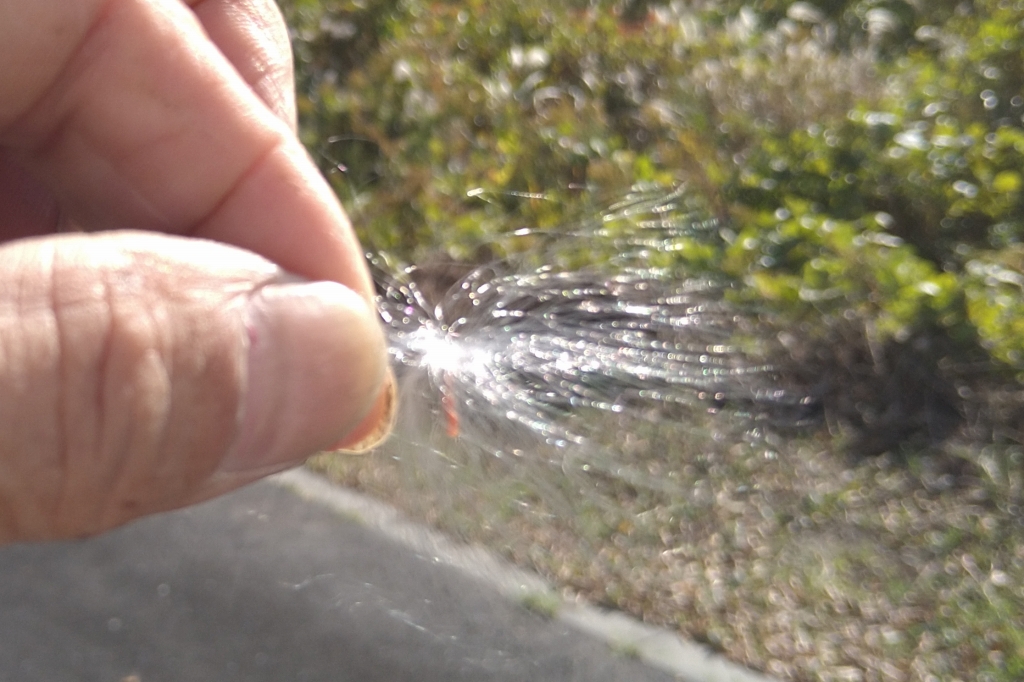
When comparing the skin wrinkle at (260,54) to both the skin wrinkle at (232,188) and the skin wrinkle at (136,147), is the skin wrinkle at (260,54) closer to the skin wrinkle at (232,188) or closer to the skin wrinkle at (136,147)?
the skin wrinkle at (136,147)

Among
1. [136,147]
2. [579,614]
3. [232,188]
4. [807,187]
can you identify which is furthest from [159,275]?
[807,187]

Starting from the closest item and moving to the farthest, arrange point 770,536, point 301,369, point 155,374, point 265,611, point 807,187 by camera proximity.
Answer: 1. point 155,374
2. point 301,369
3. point 770,536
4. point 265,611
5. point 807,187

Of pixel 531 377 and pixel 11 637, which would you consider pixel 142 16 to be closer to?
pixel 531 377

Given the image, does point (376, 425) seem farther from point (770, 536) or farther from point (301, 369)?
point (770, 536)

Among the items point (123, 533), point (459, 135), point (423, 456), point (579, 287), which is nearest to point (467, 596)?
point (423, 456)

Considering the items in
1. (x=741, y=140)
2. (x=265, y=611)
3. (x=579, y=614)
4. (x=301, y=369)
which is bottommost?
(x=265, y=611)

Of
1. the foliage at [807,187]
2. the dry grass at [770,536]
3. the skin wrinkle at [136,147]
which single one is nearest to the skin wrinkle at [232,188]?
the skin wrinkle at [136,147]

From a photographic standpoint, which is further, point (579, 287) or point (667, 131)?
point (667, 131)
